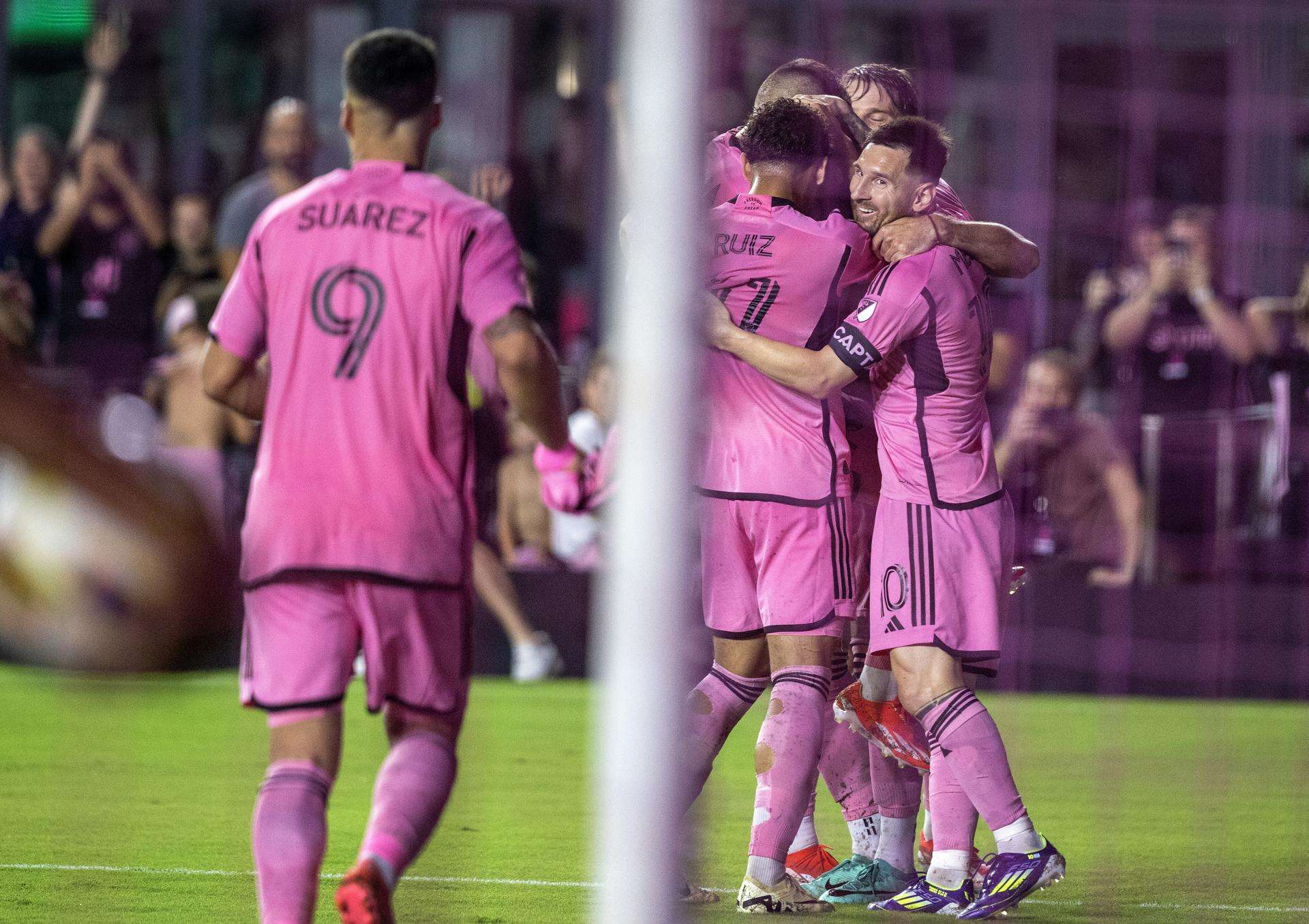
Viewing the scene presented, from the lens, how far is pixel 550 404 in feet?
13.3

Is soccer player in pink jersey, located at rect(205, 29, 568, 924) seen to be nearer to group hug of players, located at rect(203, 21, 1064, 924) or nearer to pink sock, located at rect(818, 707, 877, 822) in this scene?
group hug of players, located at rect(203, 21, 1064, 924)

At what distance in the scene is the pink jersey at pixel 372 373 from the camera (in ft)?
13.0

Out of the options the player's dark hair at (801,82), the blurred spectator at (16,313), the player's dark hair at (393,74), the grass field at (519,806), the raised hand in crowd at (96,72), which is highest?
the raised hand in crowd at (96,72)

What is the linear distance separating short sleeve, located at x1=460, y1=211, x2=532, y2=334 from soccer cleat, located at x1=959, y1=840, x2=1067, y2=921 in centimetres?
181

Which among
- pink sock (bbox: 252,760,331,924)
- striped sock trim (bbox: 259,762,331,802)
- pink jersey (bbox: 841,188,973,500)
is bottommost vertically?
pink sock (bbox: 252,760,331,924)

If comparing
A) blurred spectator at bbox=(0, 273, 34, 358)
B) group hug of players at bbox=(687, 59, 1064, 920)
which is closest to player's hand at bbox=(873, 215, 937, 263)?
group hug of players at bbox=(687, 59, 1064, 920)

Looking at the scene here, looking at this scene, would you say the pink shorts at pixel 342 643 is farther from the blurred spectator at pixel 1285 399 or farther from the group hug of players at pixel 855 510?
the blurred spectator at pixel 1285 399

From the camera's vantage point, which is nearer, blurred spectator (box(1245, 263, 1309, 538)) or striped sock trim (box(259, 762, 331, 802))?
striped sock trim (box(259, 762, 331, 802))

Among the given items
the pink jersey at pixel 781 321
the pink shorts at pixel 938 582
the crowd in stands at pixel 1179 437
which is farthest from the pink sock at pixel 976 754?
the crowd in stands at pixel 1179 437

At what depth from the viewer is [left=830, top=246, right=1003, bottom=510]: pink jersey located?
503cm

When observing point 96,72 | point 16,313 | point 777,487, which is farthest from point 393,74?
point 96,72

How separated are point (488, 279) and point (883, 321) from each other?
1.28 meters

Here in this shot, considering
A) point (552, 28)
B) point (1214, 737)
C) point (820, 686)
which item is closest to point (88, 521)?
point (820, 686)

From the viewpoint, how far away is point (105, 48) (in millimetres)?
12289
